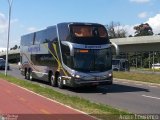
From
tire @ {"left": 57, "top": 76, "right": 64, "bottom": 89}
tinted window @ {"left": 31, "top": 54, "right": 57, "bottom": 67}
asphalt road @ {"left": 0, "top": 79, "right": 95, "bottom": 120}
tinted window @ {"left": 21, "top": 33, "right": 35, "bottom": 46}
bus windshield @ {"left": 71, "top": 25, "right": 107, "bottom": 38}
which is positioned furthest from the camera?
tinted window @ {"left": 21, "top": 33, "right": 35, "bottom": 46}

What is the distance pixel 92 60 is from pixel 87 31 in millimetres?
1716

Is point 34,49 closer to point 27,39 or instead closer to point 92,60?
point 27,39

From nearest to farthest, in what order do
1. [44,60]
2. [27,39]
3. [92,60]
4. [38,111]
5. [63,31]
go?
1. [38,111]
2. [92,60]
3. [63,31]
4. [44,60]
5. [27,39]

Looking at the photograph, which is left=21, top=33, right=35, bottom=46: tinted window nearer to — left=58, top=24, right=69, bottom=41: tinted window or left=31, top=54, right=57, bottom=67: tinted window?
→ left=31, top=54, right=57, bottom=67: tinted window

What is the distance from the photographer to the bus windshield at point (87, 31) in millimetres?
23922

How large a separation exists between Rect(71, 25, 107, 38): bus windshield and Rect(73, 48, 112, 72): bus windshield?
3.23ft

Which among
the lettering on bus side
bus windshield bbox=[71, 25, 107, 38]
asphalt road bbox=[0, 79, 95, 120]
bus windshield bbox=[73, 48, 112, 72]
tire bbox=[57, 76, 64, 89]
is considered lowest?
asphalt road bbox=[0, 79, 95, 120]

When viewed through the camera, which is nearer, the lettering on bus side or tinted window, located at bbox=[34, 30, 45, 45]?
tinted window, located at bbox=[34, 30, 45, 45]

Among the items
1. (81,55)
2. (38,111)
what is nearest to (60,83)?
(81,55)

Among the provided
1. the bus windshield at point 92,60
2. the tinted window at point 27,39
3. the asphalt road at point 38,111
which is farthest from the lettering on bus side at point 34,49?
the asphalt road at point 38,111

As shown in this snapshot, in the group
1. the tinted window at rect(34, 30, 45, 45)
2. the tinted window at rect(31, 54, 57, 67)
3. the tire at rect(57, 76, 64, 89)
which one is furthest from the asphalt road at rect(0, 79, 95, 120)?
the tinted window at rect(34, 30, 45, 45)

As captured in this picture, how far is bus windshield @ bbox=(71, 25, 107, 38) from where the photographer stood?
942 inches

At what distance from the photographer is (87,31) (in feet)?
79.0

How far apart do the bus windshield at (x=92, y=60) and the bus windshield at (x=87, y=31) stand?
0.98m
